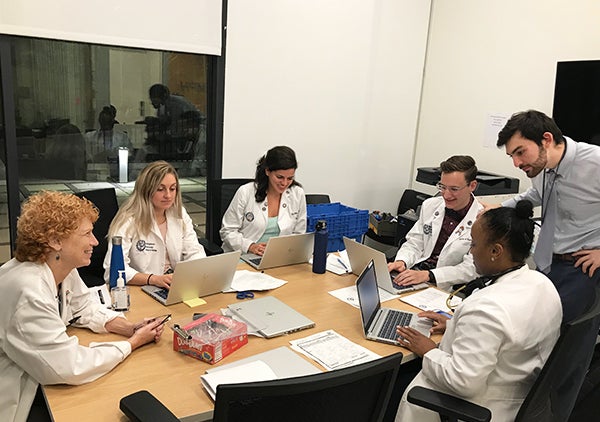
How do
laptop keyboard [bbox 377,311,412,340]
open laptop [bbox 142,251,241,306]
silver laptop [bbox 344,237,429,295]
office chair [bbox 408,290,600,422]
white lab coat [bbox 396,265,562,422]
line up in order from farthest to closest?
1. silver laptop [bbox 344,237,429,295]
2. open laptop [bbox 142,251,241,306]
3. laptop keyboard [bbox 377,311,412,340]
4. white lab coat [bbox 396,265,562,422]
5. office chair [bbox 408,290,600,422]

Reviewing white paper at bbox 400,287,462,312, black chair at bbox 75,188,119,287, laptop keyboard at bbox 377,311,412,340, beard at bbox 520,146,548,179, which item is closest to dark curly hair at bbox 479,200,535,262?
laptop keyboard at bbox 377,311,412,340

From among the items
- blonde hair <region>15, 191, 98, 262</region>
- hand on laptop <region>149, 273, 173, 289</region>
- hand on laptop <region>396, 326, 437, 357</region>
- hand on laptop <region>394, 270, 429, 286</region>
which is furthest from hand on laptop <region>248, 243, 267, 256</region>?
blonde hair <region>15, 191, 98, 262</region>

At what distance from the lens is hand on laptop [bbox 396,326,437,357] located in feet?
5.69

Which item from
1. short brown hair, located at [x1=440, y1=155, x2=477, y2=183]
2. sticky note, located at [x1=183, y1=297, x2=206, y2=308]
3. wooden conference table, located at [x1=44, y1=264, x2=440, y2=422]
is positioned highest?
short brown hair, located at [x1=440, y1=155, x2=477, y2=183]

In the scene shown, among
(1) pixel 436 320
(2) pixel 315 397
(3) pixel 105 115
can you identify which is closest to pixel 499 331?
(1) pixel 436 320

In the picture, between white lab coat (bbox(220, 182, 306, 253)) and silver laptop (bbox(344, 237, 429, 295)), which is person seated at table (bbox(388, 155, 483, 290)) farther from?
white lab coat (bbox(220, 182, 306, 253))

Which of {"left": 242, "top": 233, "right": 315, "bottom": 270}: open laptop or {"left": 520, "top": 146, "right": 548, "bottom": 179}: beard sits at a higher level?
{"left": 520, "top": 146, "right": 548, "bottom": 179}: beard

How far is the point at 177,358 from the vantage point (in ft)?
5.28

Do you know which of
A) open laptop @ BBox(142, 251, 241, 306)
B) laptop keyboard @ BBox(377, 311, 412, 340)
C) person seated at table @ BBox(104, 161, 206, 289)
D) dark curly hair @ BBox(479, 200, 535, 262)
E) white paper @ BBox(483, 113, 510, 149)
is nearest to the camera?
dark curly hair @ BBox(479, 200, 535, 262)

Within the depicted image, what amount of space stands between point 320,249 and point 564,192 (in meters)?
1.22

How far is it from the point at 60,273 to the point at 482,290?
1350mm

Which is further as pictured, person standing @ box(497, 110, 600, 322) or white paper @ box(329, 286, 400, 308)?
person standing @ box(497, 110, 600, 322)

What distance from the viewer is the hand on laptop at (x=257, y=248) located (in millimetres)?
2696

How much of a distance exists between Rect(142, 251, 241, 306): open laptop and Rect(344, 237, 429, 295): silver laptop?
601 millimetres
